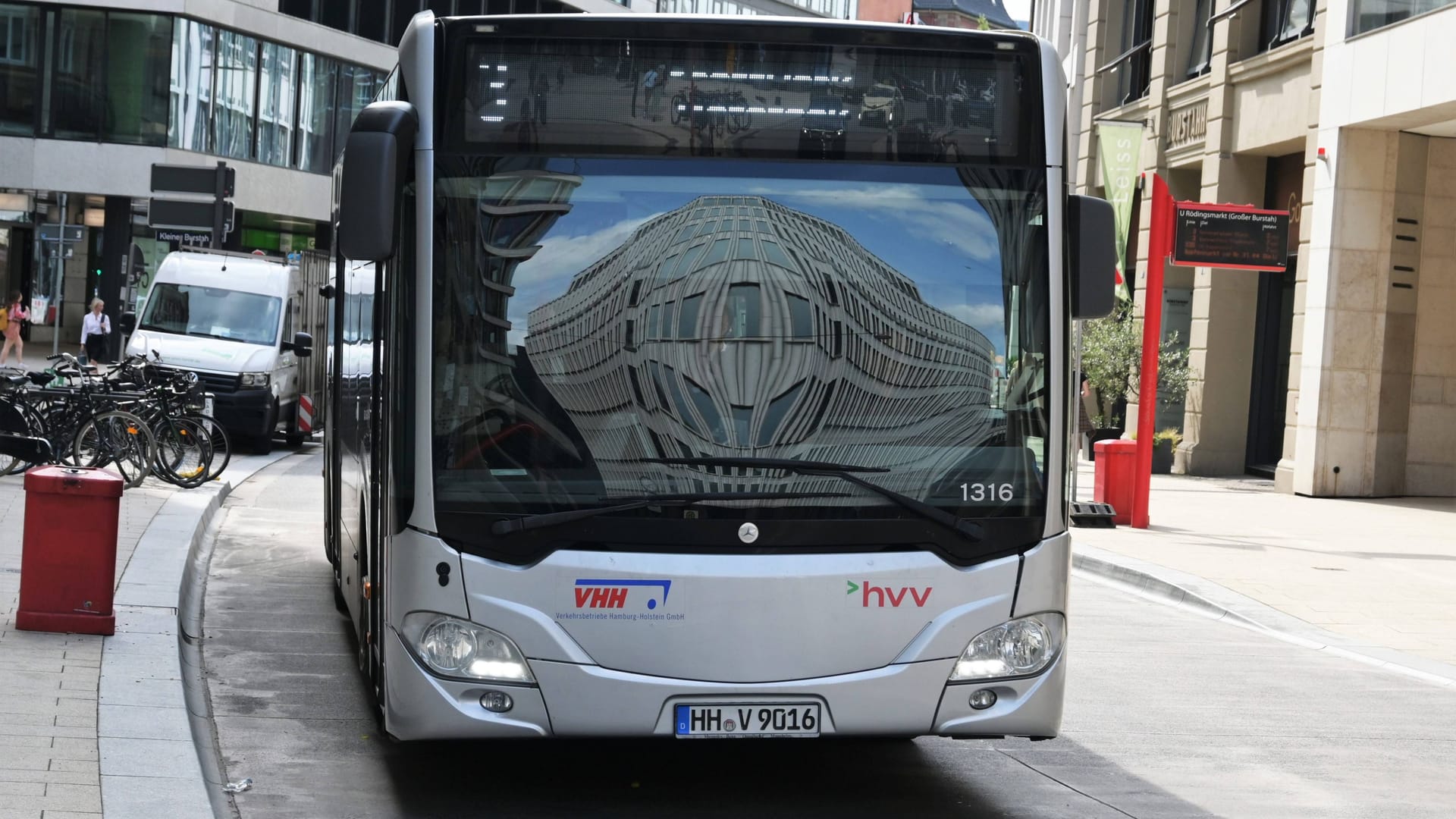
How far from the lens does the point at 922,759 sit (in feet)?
23.9

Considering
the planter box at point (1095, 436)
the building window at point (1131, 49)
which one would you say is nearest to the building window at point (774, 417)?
the planter box at point (1095, 436)

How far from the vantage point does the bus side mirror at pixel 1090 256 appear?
6289 mm

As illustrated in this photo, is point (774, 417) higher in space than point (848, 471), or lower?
higher

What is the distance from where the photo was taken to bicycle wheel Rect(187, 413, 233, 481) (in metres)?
17.7

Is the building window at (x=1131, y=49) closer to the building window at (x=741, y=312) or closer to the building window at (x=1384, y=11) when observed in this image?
the building window at (x=1384, y=11)

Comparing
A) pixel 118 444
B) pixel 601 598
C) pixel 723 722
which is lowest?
pixel 118 444

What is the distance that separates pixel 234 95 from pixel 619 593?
146 feet

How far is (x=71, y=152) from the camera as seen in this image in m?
44.5

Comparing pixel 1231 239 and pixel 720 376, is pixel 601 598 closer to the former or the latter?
pixel 720 376

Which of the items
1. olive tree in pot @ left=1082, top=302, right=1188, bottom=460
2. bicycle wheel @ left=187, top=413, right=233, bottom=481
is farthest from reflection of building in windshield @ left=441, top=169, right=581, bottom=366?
olive tree in pot @ left=1082, top=302, right=1188, bottom=460

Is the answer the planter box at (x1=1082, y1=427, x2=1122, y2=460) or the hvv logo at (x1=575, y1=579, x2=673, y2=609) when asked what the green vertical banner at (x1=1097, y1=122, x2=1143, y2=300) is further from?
the hvv logo at (x1=575, y1=579, x2=673, y2=609)

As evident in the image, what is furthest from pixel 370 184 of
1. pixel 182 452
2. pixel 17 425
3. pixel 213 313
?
pixel 213 313

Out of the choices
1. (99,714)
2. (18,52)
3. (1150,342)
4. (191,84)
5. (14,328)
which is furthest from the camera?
(191,84)

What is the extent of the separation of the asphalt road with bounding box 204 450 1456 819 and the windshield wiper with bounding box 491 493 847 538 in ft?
3.62
